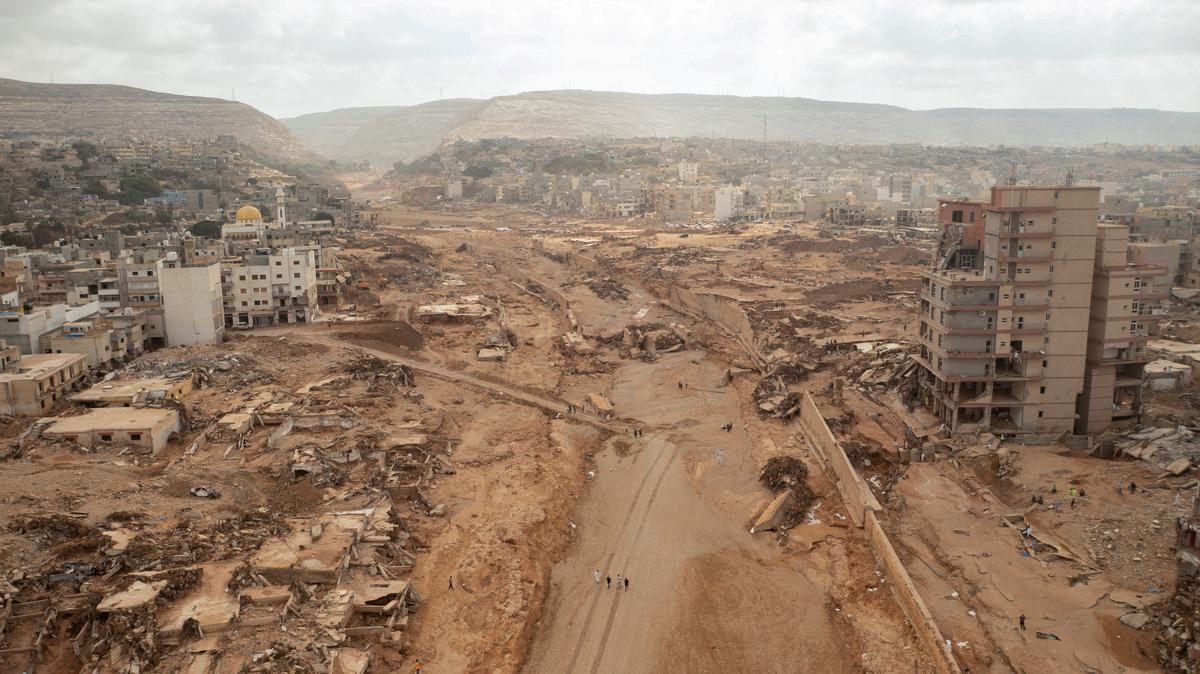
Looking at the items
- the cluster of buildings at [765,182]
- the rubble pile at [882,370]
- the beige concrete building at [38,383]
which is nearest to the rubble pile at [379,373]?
the beige concrete building at [38,383]

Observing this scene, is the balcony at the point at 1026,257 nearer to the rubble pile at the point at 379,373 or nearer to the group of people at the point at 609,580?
the group of people at the point at 609,580

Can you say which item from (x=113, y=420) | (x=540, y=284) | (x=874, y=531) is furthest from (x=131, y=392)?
(x=540, y=284)

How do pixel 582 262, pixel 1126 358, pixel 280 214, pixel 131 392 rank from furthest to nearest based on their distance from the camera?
pixel 280 214 < pixel 582 262 < pixel 131 392 < pixel 1126 358

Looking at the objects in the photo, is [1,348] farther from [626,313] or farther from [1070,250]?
[1070,250]

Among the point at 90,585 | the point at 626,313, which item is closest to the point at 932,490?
the point at 90,585

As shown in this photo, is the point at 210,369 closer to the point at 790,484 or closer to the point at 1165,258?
the point at 790,484

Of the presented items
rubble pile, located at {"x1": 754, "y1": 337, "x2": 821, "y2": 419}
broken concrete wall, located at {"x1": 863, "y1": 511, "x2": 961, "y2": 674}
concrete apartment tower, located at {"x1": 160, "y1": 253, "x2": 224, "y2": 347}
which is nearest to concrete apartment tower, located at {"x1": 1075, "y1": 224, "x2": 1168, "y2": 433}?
rubble pile, located at {"x1": 754, "y1": 337, "x2": 821, "y2": 419}

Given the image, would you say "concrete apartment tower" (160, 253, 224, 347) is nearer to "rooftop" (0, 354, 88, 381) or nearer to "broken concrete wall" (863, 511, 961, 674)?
"rooftop" (0, 354, 88, 381)
